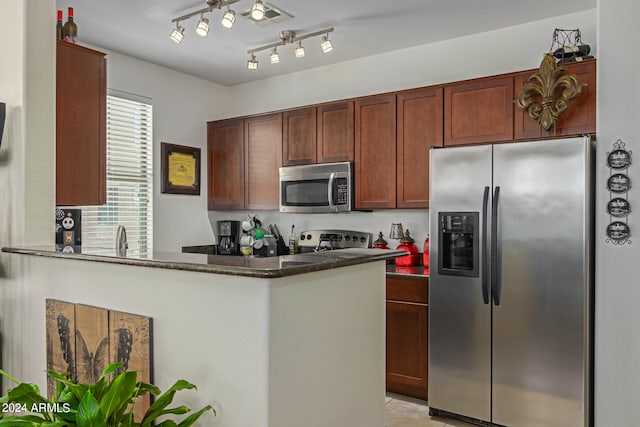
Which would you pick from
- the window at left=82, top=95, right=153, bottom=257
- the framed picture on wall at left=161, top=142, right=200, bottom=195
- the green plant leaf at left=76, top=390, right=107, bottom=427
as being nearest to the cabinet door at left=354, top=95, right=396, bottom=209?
the framed picture on wall at left=161, top=142, right=200, bottom=195

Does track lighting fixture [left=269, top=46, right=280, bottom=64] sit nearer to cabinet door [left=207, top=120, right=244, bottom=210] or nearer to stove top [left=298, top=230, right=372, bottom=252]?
cabinet door [left=207, top=120, right=244, bottom=210]

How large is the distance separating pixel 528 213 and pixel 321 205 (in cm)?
173

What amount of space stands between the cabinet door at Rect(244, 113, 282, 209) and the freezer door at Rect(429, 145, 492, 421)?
1.65 meters

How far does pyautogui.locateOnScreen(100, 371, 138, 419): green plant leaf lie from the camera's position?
56.1 inches

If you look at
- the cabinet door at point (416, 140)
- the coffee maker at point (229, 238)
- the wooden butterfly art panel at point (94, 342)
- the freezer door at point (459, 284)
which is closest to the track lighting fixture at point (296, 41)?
the cabinet door at point (416, 140)

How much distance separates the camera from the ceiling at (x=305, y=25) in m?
3.08

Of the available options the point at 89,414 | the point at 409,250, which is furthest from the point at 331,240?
the point at 89,414

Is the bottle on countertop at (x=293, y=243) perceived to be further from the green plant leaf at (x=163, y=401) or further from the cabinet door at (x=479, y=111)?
the green plant leaf at (x=163, y=401)

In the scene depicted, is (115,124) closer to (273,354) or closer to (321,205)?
(321,205)

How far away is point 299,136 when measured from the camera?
13.8 ft

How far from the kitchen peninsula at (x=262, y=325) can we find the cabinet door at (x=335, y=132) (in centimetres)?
209

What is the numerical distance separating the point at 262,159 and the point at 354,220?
1.04 m

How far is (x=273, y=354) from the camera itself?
1440 mm

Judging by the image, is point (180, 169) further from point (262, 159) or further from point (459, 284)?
point (459, 284)
